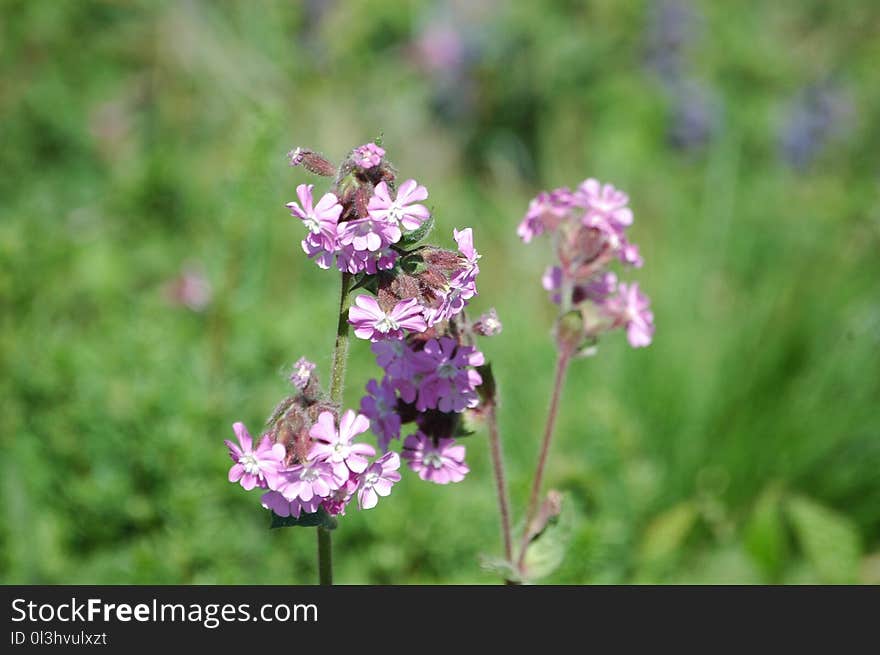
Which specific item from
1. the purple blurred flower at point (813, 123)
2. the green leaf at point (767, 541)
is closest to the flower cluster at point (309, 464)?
the green leaf at point (767, 541)

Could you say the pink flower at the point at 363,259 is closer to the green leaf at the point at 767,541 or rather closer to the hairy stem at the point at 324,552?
the hairy stem at the point at 324,552

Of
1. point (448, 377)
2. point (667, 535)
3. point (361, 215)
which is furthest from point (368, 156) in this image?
point (667, 535)

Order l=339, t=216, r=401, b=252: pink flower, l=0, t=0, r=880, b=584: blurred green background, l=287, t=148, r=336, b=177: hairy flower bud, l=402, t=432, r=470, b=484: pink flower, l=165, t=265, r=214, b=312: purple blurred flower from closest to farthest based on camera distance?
l=339, t=216, r=401, b=252: pink flower → l=287, t=148, r=336, b=177: hairy flower bud → l=402, t=432, r=470, b=484: pink flower → l=0, t=0, r=880, b=584: blurred green background → l=165, t=265, r=214, b=312: purple blurred flower

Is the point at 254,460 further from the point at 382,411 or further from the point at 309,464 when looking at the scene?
the point at 382,411

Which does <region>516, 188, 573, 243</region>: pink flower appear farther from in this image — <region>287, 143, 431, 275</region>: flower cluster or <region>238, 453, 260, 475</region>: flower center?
<region>238, 453, 260, 475</region>: flower center

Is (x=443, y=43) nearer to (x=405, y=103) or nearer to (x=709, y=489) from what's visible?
(x=405, y=103)

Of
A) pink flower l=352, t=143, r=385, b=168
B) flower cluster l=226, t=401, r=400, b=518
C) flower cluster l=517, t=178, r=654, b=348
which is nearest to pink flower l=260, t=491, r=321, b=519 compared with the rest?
flower cluster l=226, t=401, r=400, b=518

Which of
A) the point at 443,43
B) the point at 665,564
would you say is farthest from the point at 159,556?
the point at 443,43
